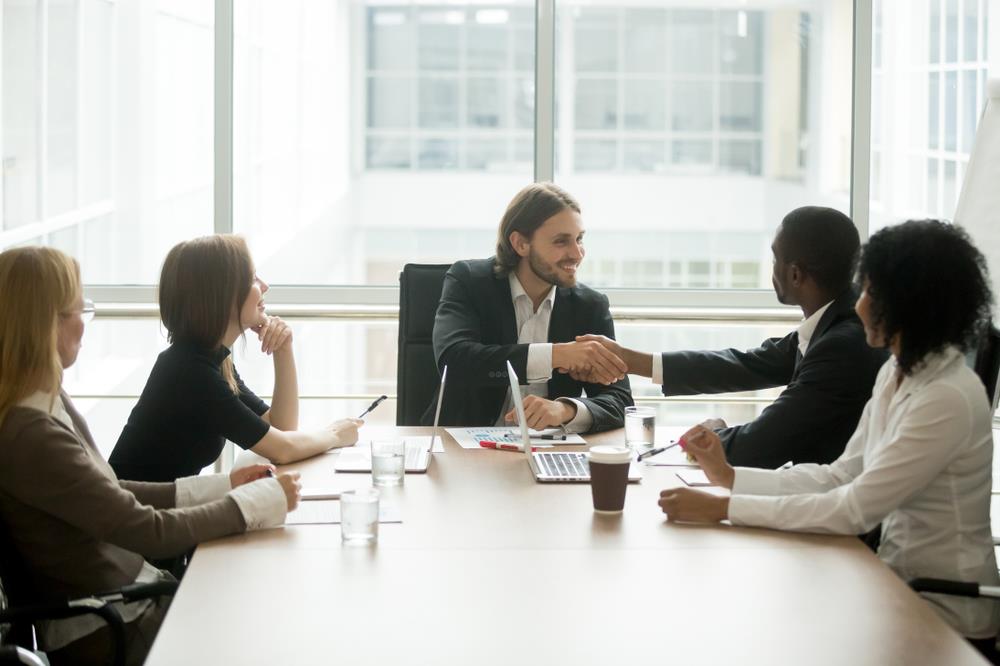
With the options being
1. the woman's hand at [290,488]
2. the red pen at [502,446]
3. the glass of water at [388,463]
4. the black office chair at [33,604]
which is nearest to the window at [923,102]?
the red pen at [502,446]

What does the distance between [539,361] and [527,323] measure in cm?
33

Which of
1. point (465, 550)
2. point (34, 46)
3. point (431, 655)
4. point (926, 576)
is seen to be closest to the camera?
point (431, 655)

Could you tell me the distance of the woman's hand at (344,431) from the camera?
9.08ft

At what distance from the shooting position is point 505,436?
9.39ft

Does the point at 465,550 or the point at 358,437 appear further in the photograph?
the point at 358,437

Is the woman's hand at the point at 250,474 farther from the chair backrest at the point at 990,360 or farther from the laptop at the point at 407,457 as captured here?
the chair backrest at the point at 990,360

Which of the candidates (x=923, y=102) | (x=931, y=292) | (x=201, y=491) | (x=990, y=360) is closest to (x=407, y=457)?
(x=201, y=491)

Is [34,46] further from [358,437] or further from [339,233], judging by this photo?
[358,437]

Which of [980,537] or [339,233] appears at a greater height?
[339,233]

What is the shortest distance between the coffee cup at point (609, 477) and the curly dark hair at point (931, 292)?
530 mm

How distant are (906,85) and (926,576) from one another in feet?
10.3

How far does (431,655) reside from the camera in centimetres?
151

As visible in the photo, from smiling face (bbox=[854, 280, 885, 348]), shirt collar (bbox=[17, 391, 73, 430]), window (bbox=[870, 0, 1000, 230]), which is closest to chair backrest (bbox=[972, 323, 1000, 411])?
smiling face (bbox=[854, 280, 885, 348])

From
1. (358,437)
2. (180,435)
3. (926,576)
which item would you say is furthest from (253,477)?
(926,576)
